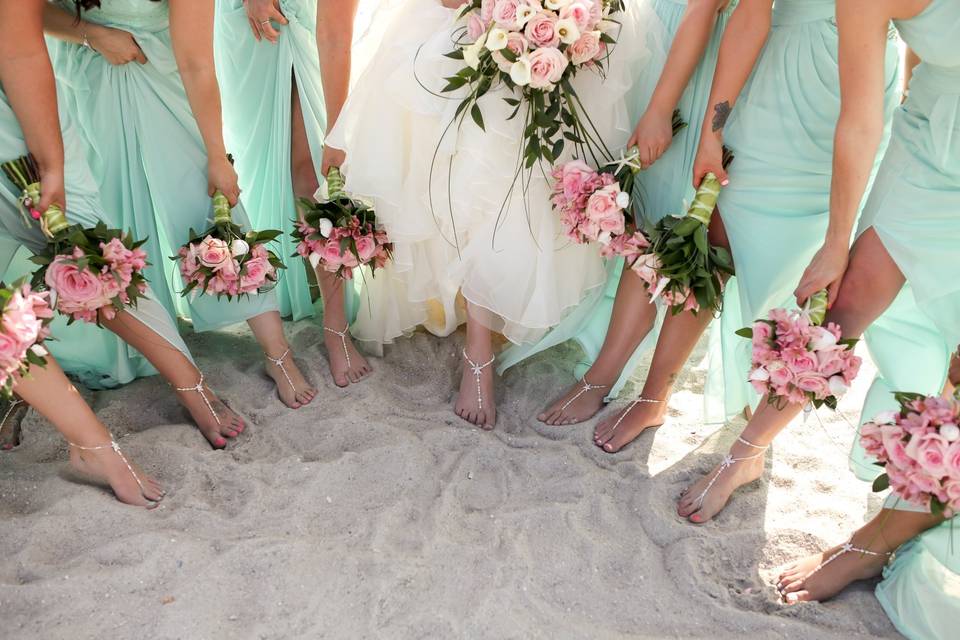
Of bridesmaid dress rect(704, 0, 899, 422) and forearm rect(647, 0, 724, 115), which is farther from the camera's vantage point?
forearm rect(647, 0, 724, 115)

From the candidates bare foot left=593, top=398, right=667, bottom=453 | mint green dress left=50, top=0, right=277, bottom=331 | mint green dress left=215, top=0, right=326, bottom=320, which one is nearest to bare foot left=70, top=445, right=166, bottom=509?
mint green dress left=50, top=0, right=277, bottom=331

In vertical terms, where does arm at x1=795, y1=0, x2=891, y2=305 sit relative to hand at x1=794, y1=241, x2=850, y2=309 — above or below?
above

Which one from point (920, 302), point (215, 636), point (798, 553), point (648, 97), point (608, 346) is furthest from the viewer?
point (608, 346)

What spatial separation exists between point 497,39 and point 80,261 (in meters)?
1.53

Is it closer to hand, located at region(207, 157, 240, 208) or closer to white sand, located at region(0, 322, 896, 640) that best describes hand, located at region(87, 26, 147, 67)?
hand, located at region(207, 157, 240, 208)

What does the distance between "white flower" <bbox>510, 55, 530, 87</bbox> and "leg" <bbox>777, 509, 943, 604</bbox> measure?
1.75 m

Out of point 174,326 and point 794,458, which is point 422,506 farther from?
point 794,458

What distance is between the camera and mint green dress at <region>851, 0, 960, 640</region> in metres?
2.25

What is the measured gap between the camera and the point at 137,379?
3.46 meters

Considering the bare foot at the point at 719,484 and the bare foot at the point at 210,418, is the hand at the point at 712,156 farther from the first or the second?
the bare foot at the point at 210,418

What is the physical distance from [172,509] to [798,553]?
81.2 inches

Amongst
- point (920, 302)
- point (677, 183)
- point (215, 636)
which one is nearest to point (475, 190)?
point (677, 183)

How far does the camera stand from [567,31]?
2668 mm

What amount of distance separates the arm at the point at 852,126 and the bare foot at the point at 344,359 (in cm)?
182
